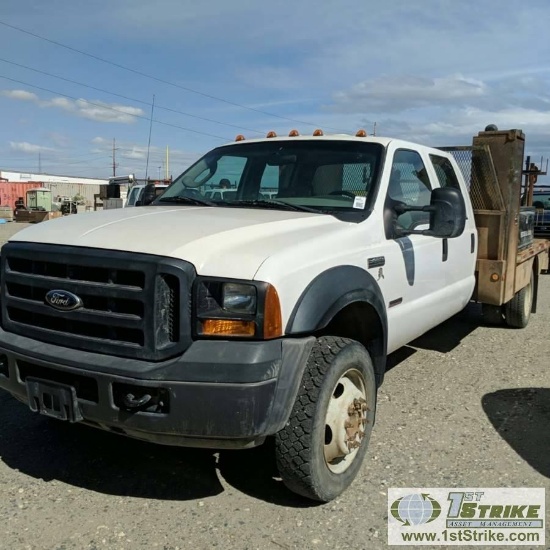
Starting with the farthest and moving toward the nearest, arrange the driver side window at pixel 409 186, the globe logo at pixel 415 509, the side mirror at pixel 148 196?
1. the side mirror at pixel 148 196
2. the driver side window at pixel 409 186
3. the globe logo at pixel 415 509

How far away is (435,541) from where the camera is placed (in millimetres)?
2914

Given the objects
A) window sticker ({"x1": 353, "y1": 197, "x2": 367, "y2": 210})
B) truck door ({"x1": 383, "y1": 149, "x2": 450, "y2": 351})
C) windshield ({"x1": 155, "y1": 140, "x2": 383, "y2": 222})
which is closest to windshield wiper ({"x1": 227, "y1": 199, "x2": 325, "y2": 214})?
windshield ({"x1": 155, "y1": 140, "x2": 383, "y2": 222})

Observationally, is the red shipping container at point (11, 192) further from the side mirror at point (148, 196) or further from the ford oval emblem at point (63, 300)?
the ford oval emblem at point (63, 300)

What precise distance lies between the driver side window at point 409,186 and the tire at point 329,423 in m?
1.18

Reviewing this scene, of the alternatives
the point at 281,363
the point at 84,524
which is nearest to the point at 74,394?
the point at 84,524

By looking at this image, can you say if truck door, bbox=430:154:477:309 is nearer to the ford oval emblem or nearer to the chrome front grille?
the chrome front grille

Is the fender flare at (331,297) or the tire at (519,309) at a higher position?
the fender flare at (331,297)

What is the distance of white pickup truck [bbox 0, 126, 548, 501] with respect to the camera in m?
2.64

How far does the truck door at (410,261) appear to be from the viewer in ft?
12.8

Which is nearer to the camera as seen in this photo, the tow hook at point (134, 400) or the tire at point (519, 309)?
the tow hook at point (134, 400)

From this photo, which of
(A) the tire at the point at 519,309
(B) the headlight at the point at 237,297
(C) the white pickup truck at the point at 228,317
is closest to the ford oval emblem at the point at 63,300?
(C) the white pickup truck at the point at 228,317

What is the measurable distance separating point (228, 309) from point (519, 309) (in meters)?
5.21

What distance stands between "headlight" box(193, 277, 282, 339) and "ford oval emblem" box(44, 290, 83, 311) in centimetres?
64

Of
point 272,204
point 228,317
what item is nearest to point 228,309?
point 228,317
